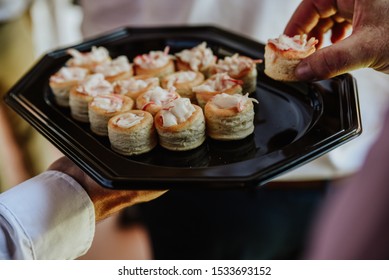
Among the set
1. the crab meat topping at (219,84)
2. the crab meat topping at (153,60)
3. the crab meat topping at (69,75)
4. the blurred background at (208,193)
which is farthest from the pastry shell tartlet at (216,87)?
the blurred background at (208,193)

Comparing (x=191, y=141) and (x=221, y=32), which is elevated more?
(x=221, y=32)

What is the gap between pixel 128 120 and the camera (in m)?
1.28

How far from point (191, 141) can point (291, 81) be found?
35cm

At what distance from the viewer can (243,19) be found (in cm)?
198

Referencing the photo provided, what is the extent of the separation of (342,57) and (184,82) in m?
0.48

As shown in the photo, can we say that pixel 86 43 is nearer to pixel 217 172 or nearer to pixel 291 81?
pixel 291 81

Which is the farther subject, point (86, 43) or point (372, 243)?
point (86, 43)

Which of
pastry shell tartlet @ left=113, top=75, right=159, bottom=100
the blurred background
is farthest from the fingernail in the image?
the blurred background

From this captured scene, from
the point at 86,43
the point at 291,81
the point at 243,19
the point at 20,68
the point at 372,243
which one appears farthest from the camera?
the point at 20,68

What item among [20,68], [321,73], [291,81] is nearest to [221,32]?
[291,81]

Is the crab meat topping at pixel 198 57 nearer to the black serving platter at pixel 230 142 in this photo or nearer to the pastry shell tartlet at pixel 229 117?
the black serving platter at pixel 230 142

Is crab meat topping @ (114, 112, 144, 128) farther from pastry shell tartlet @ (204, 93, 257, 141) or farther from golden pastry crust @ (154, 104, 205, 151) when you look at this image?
pastry shell tartlet @ (204, 93, 257, 141)

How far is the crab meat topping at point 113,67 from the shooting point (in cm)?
155

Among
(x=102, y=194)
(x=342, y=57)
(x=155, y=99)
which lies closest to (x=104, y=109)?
(x=155, y=99)
